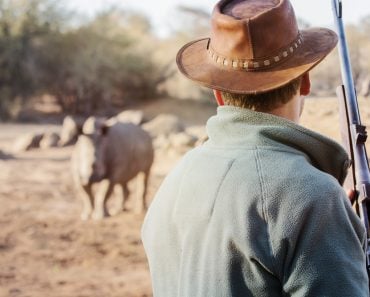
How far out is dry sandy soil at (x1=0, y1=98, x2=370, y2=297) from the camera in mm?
6133

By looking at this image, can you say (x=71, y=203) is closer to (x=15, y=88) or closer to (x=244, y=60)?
(x=244, y=60)

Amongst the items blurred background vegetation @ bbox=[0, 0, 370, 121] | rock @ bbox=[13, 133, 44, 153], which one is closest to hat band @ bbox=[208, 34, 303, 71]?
rock @ bbox=[13, 133, 44, 153]

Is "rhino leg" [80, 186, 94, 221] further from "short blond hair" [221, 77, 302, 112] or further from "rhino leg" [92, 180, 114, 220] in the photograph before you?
"short blond hair" [221, 77, 302, 112]

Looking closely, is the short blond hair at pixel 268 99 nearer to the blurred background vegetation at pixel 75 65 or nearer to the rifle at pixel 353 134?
the rifle at pixel 353 134

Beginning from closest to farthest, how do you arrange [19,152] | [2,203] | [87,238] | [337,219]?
[337,219] → [87,238] → [2,203] → [19,152]

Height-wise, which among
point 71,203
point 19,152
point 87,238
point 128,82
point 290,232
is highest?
point 290,232

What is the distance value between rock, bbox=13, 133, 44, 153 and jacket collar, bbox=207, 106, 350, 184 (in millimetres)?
16084

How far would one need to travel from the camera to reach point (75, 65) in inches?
1103

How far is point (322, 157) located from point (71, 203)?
369 inches

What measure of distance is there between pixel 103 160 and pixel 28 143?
27.8 ft

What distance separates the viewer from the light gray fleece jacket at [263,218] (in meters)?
1.36

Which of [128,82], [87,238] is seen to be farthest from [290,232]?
[128,82]

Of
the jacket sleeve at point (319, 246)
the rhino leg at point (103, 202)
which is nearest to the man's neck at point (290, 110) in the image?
the jacket sleeve at point (319, 246)

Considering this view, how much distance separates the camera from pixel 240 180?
1.43 m
